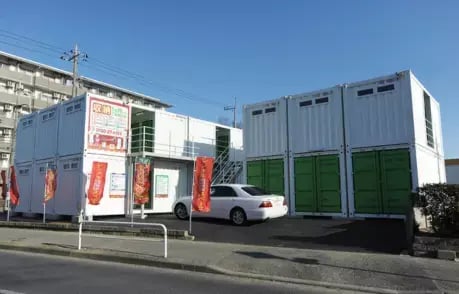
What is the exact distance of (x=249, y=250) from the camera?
1101 centimetres

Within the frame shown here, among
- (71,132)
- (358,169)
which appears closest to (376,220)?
(358,169)

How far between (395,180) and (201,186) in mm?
7135

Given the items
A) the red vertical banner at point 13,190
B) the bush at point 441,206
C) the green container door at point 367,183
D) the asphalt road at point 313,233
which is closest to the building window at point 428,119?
the green container door at point 367,183

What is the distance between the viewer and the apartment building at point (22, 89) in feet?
187

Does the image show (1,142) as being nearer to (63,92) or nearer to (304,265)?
(63,92)

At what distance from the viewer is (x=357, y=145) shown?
1619cm

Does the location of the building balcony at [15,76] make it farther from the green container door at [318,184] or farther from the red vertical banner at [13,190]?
the green container door at [318,184]

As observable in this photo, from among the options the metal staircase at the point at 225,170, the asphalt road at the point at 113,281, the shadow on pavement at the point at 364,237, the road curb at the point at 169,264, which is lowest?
the asphalt road at the point at 113,281

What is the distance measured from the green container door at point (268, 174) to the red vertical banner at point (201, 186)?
4724mm

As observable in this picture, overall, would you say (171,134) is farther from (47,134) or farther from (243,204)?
(243,204)

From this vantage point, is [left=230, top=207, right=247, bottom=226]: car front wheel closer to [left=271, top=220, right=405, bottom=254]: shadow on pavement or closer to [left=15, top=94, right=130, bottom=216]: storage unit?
[left=271, top=220, right=405, bottom=254]: shadow on pavement

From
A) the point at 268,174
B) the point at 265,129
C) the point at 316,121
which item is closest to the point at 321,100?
the point at 316,121

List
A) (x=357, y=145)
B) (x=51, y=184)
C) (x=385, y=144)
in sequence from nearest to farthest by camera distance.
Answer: (x=385, y=144) < (x=357, y=145) < (x=51, y=184)

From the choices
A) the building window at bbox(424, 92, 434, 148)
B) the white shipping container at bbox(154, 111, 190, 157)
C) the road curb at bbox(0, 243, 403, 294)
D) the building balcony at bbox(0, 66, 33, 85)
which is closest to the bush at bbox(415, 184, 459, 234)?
the road curb at bbox(0, 243, 403, 294)
